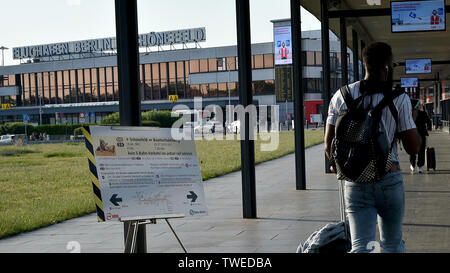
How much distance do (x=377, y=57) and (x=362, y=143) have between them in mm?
568

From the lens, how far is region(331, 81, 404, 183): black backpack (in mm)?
4105

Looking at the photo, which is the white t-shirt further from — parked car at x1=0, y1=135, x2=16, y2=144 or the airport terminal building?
the airport terminal building

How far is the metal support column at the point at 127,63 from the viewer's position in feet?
20.2

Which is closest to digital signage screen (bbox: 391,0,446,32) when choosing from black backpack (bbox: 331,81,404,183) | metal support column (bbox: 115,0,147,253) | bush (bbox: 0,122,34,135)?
metal support column (bbox: 115,0,147,253)

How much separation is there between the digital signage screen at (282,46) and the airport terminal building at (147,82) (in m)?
0.65

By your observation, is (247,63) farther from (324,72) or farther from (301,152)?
(324,72)

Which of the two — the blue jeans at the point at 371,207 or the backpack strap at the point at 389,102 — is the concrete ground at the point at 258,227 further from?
A: the backpack strap at the point at 389,102

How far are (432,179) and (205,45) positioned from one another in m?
66.4

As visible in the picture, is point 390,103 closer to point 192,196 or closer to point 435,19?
point 192,196

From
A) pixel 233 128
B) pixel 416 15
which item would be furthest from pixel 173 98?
pixel 416 15

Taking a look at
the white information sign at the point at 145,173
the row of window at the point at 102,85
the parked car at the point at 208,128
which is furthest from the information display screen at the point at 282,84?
the white information sign at the point at 145,173

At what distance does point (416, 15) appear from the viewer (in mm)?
15609

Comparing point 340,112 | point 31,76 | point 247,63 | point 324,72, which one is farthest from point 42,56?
point 340,112

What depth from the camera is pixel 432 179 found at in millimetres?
14734
